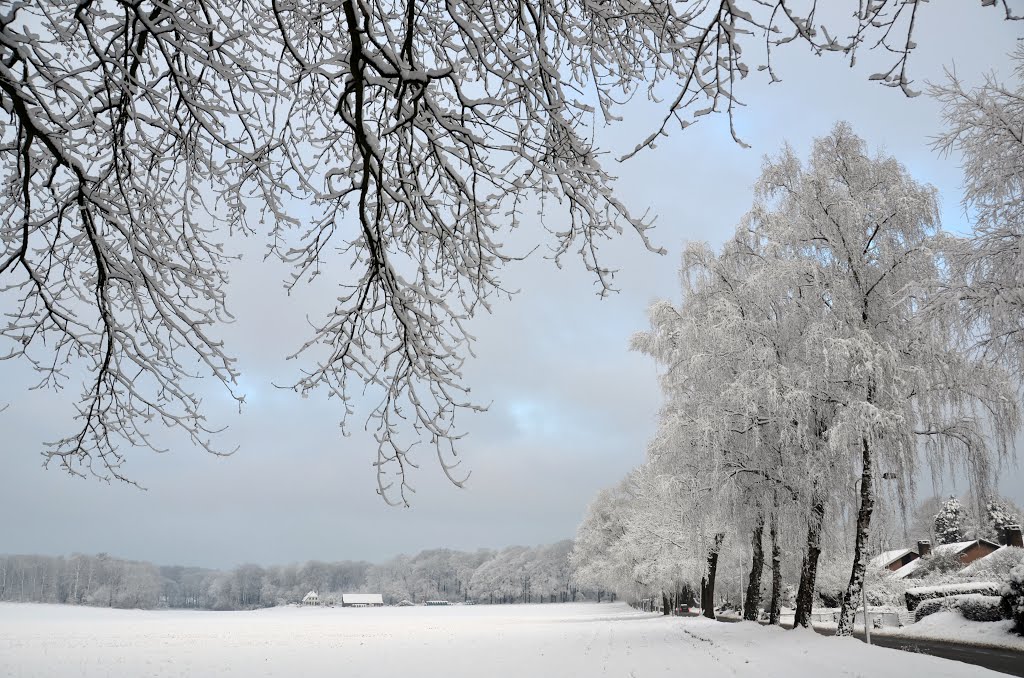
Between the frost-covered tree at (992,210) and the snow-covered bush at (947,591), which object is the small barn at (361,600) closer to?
the snow-covered bush at (947,591)

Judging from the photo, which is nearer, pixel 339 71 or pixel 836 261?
pixel 339 71

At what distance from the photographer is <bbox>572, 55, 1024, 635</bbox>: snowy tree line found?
920 centimetres

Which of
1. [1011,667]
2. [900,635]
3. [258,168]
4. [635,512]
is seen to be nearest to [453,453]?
[258,168]

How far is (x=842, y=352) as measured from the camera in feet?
38.9

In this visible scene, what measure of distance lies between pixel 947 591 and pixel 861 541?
66.7 ft

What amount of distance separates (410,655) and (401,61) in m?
15.5

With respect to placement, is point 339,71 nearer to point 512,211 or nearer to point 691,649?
point 512,211

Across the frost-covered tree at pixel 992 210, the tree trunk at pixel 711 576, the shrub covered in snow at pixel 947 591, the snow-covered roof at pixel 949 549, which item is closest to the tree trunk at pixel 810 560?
the frost-covered tree at pixel 992 210

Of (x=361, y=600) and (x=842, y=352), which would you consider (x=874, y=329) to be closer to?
(x=842, y=352)

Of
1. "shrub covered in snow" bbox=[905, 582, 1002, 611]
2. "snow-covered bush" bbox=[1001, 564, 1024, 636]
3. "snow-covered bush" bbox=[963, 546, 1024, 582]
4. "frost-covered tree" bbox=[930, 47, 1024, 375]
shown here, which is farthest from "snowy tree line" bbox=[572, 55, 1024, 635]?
"snow-covered bush" bbox=[963, 546, 1024, 582]

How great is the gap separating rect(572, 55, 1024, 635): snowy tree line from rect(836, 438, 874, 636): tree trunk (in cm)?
3

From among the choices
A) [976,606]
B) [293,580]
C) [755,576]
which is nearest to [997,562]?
[976,606]

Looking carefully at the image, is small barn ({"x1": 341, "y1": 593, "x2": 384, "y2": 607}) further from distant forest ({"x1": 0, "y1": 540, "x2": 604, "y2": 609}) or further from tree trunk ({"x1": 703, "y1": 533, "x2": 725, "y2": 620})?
tree trunk ({"x1": 703, "y1": 533, "x2": 725, "y2": 620})

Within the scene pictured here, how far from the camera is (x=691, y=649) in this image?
14.1 metres
